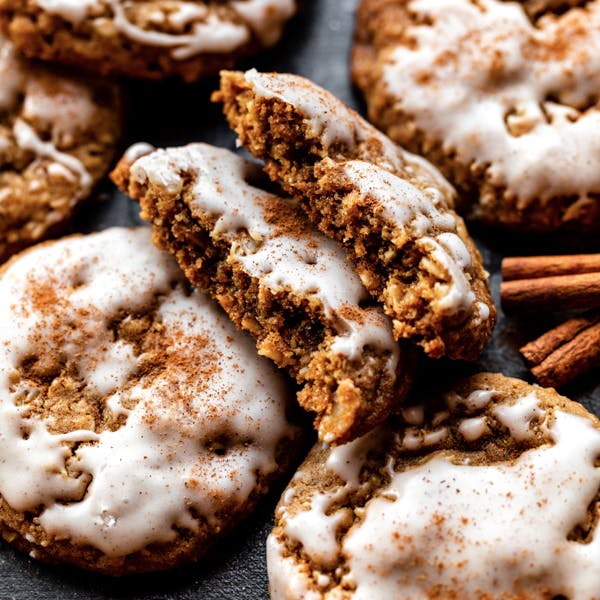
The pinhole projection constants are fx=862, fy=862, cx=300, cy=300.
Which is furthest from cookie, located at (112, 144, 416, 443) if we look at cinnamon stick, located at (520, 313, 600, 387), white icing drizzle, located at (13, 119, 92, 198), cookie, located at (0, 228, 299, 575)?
cinnamon stick, located at (520, 313, 600, 387)

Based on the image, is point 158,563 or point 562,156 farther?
point 562,156

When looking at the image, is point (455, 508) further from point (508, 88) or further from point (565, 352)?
point (508, 88)

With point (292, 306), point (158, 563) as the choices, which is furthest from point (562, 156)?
point (158, 563)

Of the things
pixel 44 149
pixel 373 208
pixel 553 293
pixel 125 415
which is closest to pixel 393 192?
pixel 373 208

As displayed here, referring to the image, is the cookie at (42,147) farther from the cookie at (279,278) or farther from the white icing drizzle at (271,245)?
the white icing drizzle at (271,245)

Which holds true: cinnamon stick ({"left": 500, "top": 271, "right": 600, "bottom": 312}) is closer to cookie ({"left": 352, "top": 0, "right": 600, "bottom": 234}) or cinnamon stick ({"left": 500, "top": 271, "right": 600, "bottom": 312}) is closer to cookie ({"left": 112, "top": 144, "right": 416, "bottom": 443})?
cookie ({"left": 352, "top": 0, "right": 600, "bottom": 234})

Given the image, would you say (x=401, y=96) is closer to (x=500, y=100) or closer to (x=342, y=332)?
(x=500, y=100)
